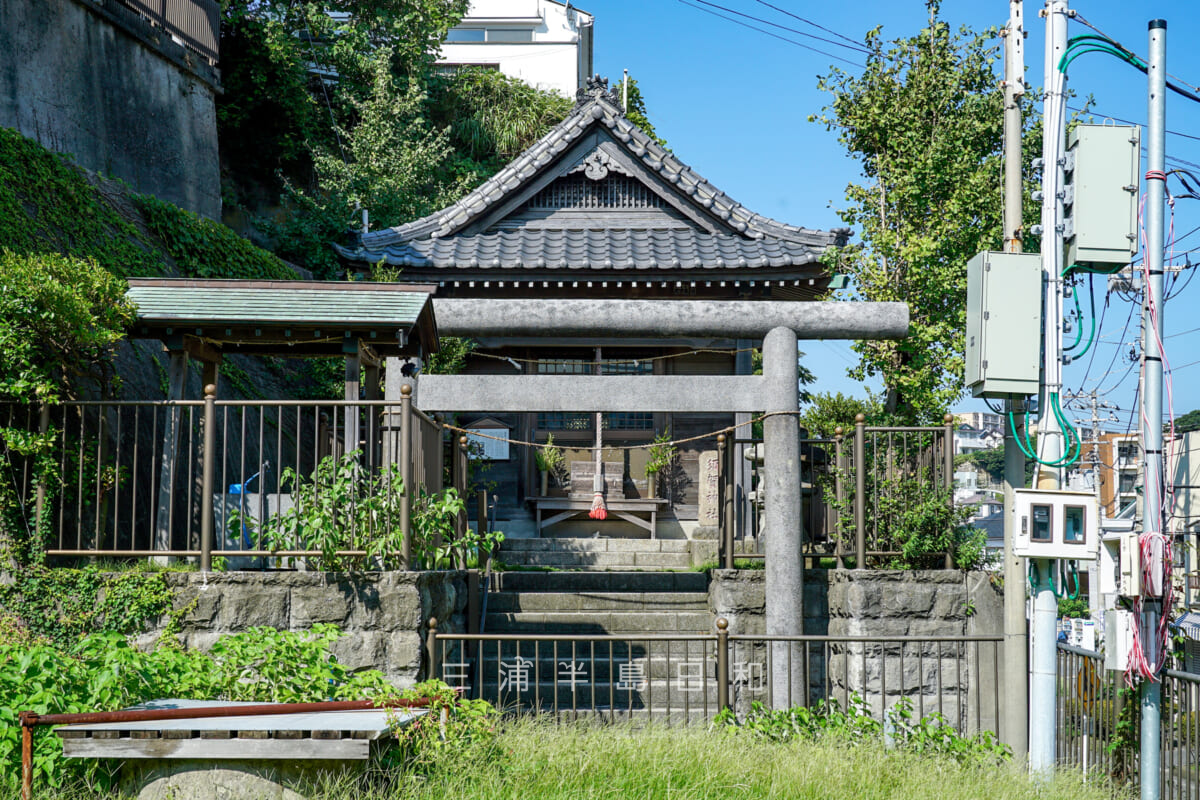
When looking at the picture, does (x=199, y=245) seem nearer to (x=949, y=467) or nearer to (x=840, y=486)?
(x=840, y=486)

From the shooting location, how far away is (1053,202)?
22.2ft

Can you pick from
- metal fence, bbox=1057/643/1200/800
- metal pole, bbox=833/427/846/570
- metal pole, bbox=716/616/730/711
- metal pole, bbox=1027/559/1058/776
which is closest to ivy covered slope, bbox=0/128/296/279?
metal pole, bbox=716/616/730/711

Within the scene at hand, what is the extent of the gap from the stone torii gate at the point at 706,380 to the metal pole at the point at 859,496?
2.26ft

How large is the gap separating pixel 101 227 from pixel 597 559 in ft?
25.5

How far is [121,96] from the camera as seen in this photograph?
1808cm

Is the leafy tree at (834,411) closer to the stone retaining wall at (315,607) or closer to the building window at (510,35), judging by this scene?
the stone retaining wall at (315,607)

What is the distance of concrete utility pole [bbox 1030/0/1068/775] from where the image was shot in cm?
662

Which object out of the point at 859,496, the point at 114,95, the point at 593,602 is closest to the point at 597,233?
the point at 593,602

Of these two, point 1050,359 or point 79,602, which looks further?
point 79,602

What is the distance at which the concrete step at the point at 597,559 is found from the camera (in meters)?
14.0

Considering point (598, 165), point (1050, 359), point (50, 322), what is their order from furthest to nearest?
point (598, 165) < point (50, 322) < point (1050, 359)

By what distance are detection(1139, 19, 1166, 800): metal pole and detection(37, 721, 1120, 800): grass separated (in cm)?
46

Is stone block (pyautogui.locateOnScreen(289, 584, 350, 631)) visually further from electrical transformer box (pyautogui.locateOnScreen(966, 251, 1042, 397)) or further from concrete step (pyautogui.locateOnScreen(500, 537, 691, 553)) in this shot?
concrete step (pyautogui.locateOnScreen(500, 537, 691, 553))

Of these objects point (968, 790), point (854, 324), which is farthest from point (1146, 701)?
point (854, 324)
